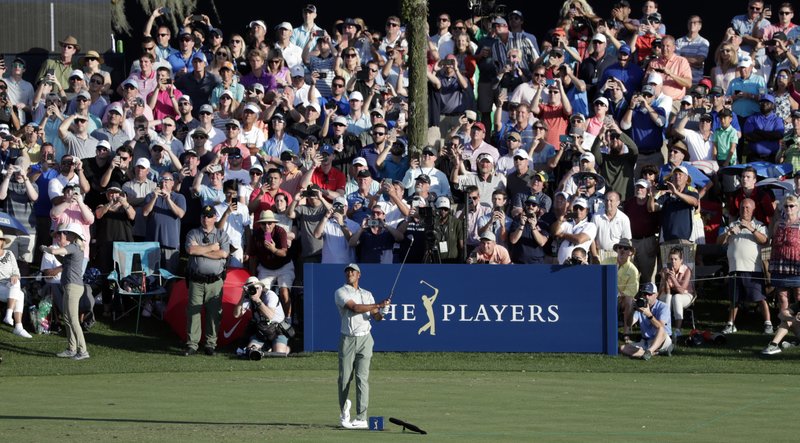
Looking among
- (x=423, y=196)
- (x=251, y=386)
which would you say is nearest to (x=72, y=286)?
(x=251, y=386)

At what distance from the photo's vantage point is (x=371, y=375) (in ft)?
60.5

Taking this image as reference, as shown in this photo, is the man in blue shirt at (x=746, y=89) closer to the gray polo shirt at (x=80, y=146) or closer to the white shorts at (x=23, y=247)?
the gray polo shirt at (x=80, y=146)

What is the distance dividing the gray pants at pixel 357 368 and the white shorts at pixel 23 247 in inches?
358

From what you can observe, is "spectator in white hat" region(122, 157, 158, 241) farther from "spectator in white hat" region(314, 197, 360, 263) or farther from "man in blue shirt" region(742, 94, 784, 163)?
"man in blue shirt" region(742, 94, 784, 163)

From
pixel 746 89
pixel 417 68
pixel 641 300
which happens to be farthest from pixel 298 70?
pixel 641 300

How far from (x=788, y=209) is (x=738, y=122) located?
3448 millimetres

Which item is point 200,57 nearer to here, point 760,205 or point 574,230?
point 574,230

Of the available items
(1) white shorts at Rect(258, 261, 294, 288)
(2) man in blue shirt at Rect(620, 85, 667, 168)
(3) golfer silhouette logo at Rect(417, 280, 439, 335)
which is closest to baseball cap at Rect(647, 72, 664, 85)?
(2) man in blue shirt at Rect(620, 85, 667, 168)

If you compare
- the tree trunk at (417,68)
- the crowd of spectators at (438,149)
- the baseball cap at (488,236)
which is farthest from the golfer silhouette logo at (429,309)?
the tree trunk at (417,68)

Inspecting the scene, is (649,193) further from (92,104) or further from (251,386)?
(92,104)

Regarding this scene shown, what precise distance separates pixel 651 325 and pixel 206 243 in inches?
250

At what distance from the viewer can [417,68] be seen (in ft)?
76.0

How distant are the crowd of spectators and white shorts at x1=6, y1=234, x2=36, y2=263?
0.10 ft

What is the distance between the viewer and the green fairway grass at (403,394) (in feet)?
45.6
